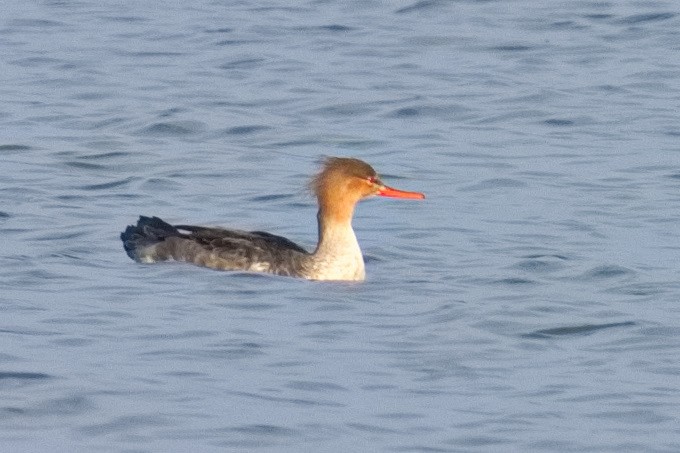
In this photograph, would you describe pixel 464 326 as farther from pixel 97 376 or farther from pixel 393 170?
pixel 393 170

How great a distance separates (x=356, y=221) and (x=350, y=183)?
1523mm

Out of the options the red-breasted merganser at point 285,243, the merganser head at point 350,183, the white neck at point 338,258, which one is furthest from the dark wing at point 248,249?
the merganser head at point 350,183

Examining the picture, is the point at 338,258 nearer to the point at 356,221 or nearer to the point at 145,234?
the point at 145,234

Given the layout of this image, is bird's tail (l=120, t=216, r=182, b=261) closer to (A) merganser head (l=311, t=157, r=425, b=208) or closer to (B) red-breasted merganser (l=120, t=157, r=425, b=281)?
(B) red-breasted merganser (l=120, t=157, r=425, b=281)

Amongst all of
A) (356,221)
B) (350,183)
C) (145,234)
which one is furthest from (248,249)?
(356,221)

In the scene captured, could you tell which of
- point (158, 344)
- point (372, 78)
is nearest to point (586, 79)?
point (372, 78)

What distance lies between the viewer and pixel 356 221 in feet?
46.5

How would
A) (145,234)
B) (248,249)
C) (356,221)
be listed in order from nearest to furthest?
(248,249) < (145,234) < (356,221)

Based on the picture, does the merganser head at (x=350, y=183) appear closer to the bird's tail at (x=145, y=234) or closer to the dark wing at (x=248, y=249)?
the dark wing at (x=248, y=249)

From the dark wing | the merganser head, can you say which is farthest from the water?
the merganser head

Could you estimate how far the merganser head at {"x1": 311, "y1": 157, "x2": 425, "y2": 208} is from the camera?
1262 cm

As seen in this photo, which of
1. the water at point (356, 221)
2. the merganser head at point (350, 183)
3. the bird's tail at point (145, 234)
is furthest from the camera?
the merganser head at point (350, 183)

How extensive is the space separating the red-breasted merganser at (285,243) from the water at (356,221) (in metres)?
0.15

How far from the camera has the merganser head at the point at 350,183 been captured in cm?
1262
